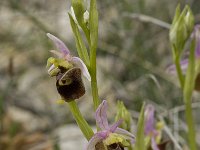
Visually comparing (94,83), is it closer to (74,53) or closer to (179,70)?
(179,70)

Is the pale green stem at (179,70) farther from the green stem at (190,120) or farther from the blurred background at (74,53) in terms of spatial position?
the blurred background at (74,53)

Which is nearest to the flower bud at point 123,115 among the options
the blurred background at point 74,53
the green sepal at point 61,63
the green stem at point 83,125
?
the green stem at point 83,125

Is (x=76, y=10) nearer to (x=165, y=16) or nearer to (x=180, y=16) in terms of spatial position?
(x=180, y=16)

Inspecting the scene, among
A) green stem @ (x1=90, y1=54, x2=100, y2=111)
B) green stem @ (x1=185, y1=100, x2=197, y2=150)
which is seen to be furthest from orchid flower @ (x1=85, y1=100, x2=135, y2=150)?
green stem @ (x1=185, y1=100, x2=197, y2=150)

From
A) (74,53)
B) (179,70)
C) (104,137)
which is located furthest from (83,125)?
(74,53)

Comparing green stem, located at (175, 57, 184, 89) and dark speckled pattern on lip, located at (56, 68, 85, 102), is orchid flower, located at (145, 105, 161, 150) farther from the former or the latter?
dark speckled pattern on lip, located at (56, 68, 85, 102)

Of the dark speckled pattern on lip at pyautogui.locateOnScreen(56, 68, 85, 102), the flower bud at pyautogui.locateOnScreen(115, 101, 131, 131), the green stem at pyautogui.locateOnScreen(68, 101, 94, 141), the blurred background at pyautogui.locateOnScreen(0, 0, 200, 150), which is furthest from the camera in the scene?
the blurred background at pyautogui.locateOnScreen(0, 0, 200, 150)
